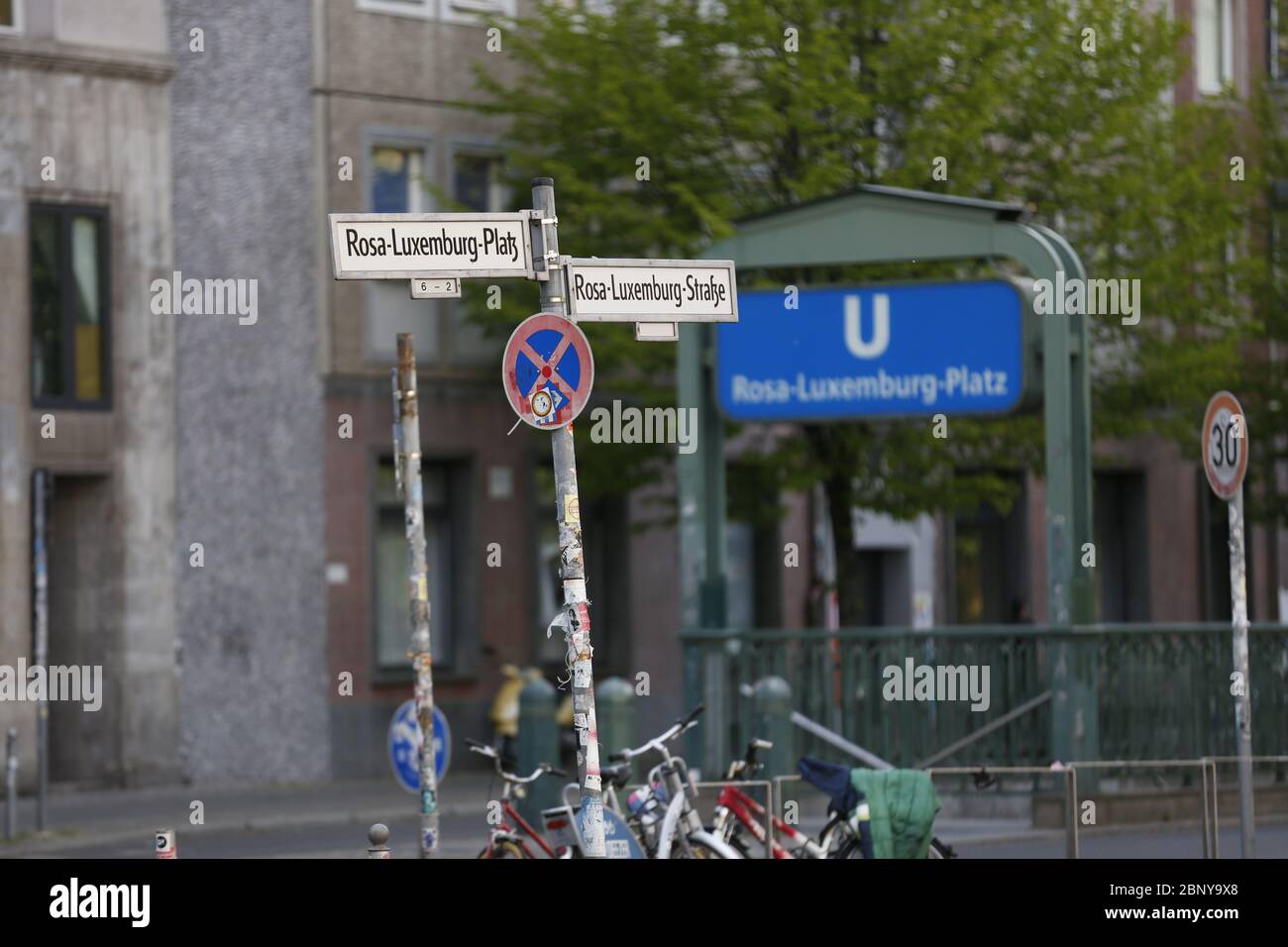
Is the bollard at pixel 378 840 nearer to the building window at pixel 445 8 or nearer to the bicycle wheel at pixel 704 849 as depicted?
the bicycle wheel at pixel 704 849

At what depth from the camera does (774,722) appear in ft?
63.6

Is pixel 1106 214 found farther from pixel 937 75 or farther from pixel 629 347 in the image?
pixel 629 347

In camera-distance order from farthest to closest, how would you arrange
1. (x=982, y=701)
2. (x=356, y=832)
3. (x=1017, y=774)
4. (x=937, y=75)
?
(x=937, y=75) < (x=356, y=832) < (x=982, y=701) < (x=1017, y=774)

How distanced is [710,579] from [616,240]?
7458mm

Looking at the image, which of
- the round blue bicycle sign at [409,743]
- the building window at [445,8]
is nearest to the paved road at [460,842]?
the round blue bicycle sign at [409,743]

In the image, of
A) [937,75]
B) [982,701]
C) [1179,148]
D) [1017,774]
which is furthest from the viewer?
[1179,148]

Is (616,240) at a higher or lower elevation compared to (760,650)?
higher

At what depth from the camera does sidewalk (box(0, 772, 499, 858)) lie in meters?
21.4

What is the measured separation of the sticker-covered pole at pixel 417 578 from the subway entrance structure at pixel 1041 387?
6021 mm

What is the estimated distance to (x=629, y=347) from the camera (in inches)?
1066

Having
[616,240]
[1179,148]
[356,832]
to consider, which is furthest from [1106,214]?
[356,832]

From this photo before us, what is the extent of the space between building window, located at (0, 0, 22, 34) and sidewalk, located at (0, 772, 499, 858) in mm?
7824

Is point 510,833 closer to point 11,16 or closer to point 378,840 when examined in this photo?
point 378,840
